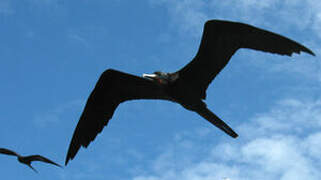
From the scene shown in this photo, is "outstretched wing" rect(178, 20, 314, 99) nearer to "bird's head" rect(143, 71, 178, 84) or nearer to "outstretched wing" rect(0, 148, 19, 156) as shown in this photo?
"bird's head" rect(143, 71, 178, 84)

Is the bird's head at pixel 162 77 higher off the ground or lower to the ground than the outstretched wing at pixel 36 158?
higher

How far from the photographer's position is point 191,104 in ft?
30.5

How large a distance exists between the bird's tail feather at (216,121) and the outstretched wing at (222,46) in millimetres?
539

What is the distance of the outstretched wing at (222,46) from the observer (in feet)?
28.8

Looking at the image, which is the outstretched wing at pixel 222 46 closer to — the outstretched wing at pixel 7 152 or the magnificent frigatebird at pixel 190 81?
the magnificent frigatebird at pixel 190 81

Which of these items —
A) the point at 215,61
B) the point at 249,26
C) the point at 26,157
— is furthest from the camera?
the point at 215,61

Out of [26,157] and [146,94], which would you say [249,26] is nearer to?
[146,94]

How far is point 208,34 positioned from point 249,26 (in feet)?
2.89

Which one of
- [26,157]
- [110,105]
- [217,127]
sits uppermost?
[110,105]

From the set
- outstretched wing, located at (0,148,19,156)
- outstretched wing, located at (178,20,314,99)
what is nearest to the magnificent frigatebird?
outstretched wing, located at (178,20,314,99)

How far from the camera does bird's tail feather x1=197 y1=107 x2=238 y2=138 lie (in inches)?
363

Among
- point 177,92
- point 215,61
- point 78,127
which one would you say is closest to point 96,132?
point 78,127

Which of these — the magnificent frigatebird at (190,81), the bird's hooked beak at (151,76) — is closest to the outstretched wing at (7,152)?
the magnificent frigatebird at (190,81)

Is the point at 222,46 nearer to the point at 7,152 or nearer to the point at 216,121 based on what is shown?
the point at 216,121
